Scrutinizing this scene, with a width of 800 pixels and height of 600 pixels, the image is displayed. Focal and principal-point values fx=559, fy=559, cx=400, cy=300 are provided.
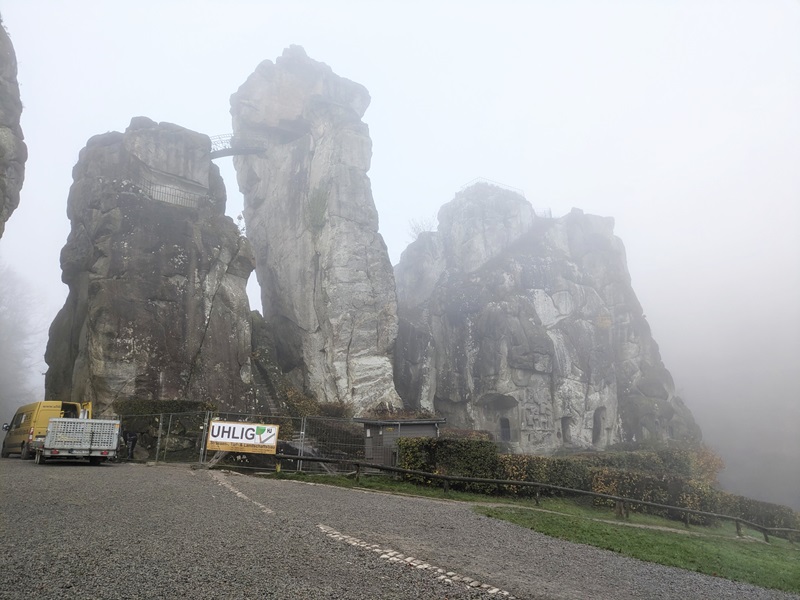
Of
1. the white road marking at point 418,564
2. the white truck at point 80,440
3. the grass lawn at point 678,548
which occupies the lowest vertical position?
the grass lawn at point 678,548

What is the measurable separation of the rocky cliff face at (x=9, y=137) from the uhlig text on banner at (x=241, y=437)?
18260mm

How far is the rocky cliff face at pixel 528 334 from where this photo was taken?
158 ft

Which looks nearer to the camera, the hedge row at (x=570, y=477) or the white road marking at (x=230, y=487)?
the white road marking at (x=230, y=487)

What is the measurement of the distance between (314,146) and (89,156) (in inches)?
743

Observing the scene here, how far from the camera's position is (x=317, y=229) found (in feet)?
155

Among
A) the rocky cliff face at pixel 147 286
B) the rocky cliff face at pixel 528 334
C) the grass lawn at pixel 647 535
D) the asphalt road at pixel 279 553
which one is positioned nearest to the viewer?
the asphalt road at pixel 279 553

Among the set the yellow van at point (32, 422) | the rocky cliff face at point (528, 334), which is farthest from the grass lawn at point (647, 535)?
the rocky cliff face at point (528, 334)

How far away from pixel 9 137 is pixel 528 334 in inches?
1557

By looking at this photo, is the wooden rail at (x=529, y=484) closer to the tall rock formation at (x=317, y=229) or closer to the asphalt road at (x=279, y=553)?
the asphalt road at (x=279, y=553)

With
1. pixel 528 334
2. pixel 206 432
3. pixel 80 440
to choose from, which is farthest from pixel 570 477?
pixel 528 334

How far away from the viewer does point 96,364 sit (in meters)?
29.9

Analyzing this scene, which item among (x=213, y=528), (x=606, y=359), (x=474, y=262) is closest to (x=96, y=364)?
(x=213, y=528)

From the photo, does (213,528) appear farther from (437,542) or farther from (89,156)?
(89,156)

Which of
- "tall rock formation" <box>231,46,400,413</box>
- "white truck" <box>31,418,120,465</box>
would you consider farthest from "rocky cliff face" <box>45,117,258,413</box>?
"white truck" <box>31,418,120,465</box>
